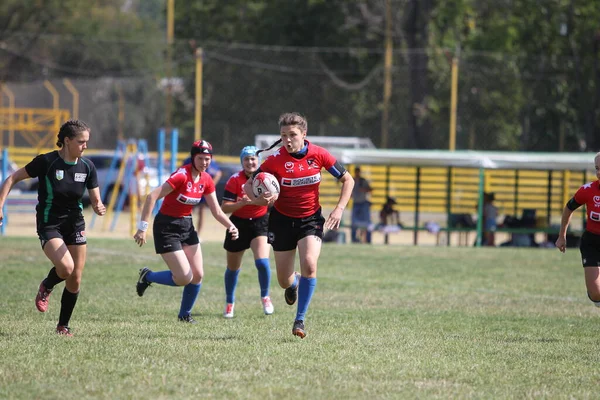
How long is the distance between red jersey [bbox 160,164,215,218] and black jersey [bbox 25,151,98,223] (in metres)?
1.13

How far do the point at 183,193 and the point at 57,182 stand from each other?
150cm

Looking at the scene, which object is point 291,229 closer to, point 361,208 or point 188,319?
point 188,319

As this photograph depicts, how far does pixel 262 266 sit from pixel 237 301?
4.18ft

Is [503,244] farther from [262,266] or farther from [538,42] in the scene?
[262,266]

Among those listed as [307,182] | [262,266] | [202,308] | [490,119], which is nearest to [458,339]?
[307,182]

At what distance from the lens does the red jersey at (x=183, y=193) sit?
29.7 feet

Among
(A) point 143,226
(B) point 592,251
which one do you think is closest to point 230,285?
(A) point 143,226

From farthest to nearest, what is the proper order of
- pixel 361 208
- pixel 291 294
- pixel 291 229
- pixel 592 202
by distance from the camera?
pixel 361 208 → pixel 592 202 → pixel 291 294 → pixel 291 229

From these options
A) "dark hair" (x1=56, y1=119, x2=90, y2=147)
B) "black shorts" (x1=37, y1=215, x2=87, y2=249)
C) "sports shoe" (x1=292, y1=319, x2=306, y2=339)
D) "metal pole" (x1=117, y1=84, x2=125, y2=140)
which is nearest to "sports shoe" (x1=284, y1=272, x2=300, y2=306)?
"sports shoe" (x1=292, y1=319, x2=306, y2=339)

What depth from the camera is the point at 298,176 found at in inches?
329

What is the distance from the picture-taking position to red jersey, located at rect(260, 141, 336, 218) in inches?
329

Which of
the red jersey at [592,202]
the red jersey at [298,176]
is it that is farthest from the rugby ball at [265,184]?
the red jersey at [592,202]

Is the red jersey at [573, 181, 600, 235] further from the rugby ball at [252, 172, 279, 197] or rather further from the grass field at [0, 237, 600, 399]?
the rugby ball at [252, 172, 279, 197]

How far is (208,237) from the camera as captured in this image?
23.3 m
